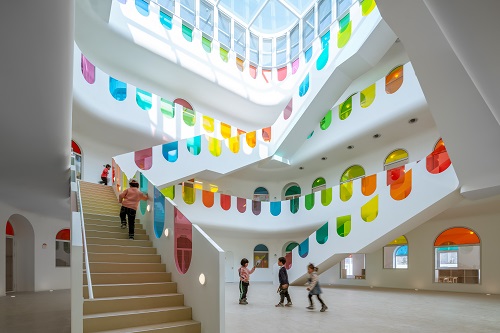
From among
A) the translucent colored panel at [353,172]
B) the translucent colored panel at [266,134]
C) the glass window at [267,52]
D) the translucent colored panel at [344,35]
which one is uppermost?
the glass window at [267,52]

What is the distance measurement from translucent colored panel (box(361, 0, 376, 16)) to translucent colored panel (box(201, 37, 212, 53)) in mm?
9087

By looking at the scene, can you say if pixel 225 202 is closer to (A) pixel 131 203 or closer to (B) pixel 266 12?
(A) pixel 131 203

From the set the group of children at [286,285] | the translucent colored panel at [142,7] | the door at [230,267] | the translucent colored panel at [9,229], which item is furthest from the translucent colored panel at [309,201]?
the translucent colored panel at [9,229]

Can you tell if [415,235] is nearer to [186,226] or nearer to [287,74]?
[186,226]

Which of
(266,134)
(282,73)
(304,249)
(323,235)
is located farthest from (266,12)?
(304,249)

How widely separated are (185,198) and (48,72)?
1077 cm

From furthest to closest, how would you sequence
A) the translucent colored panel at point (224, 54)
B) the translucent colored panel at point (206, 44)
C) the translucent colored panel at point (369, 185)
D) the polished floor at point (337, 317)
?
the translucent colored panel at point (224, 54) → the translucent colored panel at point (206, 44) → the translucent colored panel at point (369, 185) → the polished floor at point (337, 317)

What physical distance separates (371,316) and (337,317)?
785 mm

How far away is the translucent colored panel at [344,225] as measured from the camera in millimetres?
12188

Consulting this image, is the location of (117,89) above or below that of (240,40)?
below

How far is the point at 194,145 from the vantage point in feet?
43.6

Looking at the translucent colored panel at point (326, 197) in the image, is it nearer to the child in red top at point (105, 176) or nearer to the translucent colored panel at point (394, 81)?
the translucent colored panel at point (394, 81)

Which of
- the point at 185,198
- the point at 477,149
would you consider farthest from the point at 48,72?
the point at 185,198

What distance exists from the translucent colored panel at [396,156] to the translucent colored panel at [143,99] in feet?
37.0
